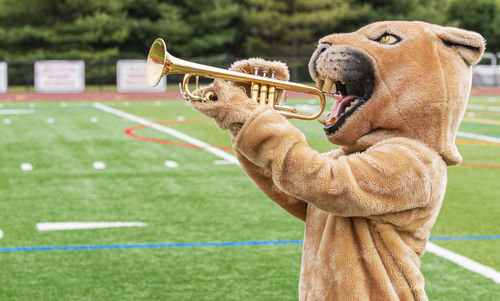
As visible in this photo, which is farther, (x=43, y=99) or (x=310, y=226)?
(x=43, y=99)

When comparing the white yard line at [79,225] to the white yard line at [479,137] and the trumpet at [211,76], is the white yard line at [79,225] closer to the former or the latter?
the trumpet at [211,76]

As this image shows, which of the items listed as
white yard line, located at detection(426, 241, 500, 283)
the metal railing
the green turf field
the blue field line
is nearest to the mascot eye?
the green turf field

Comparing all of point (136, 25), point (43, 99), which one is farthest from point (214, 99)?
point (136, 25)

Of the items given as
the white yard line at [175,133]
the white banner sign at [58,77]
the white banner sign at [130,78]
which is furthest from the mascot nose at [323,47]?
Answer: the white banner sign at [130,78]

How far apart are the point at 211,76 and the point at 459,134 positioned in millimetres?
11857

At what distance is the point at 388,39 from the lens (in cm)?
301

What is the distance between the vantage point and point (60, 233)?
6348 millimetres

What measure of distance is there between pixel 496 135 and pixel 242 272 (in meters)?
9.75

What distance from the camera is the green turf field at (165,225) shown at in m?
5.09

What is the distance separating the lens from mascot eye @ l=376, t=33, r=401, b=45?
9.84 ft

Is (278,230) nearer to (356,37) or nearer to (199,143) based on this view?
(356,37)

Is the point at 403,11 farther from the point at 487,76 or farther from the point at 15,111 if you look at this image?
the point at 15,111

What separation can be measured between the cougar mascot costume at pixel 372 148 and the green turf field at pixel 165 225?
81.0 inches

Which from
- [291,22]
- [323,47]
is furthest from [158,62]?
[291,22]
